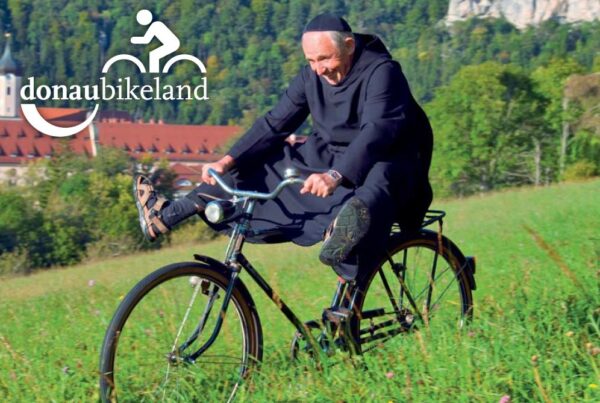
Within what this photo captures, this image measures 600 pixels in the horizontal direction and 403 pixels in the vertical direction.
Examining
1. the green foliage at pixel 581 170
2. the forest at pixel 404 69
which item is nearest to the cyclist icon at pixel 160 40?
the forest at pixel 404 69

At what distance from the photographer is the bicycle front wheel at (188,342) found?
447 centimetres

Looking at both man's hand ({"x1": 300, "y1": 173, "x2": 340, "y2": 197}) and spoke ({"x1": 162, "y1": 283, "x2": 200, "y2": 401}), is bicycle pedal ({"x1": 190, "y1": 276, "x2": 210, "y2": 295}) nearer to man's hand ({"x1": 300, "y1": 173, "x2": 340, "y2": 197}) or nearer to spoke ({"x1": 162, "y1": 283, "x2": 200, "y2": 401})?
spoke ({"x1": 162, "y1": 283, "x2": 200, "y2": 401})

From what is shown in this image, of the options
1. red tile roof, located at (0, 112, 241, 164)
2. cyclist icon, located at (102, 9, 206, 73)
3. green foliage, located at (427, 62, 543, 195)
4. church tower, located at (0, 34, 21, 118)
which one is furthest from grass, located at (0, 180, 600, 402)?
church tower, located at (0, 34, 21, 118)

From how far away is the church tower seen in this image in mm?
176375

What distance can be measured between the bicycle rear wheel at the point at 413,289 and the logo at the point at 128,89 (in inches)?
5219

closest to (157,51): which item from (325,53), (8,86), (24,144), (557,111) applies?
(24,144)

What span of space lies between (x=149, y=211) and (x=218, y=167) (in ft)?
1.30

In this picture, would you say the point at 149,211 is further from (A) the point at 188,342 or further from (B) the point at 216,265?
(A) the point at 188,342

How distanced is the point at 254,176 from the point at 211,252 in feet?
75.2

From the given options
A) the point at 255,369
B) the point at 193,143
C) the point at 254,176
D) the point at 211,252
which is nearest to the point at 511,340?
the point at 255,369

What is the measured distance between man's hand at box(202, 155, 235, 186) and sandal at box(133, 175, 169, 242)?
0.25 meters

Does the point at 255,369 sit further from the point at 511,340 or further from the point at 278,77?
the point at 278,77

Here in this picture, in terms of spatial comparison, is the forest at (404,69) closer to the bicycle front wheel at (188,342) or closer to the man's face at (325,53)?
the man's face at (325,53)

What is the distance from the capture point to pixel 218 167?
503 cm
